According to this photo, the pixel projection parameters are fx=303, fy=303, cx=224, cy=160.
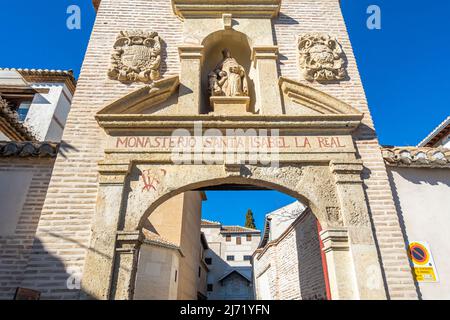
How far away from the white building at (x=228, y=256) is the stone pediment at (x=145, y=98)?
1042 inches

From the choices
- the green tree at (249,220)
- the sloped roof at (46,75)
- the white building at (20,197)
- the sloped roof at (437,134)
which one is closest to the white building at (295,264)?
the white building at (20,197)

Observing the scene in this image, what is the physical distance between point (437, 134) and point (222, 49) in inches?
477

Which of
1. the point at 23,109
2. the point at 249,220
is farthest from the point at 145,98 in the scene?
the point at 249,220

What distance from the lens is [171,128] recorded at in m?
5.04

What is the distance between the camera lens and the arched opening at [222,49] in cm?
616

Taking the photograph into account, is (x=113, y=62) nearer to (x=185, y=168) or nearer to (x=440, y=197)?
(x=185, y=168)

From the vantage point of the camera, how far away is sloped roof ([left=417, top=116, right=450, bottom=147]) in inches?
516

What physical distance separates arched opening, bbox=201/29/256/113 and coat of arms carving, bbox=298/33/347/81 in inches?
42.9

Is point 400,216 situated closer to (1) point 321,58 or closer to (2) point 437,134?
(1) point 321,58

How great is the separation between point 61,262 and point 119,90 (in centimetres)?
305

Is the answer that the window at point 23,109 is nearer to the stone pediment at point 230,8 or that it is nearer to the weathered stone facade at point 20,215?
the weathered stone facade at point 20,215

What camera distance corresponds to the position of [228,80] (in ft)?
19.3

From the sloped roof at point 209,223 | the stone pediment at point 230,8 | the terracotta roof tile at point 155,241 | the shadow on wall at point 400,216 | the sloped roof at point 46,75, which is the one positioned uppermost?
the sloped roof at point 209,223
